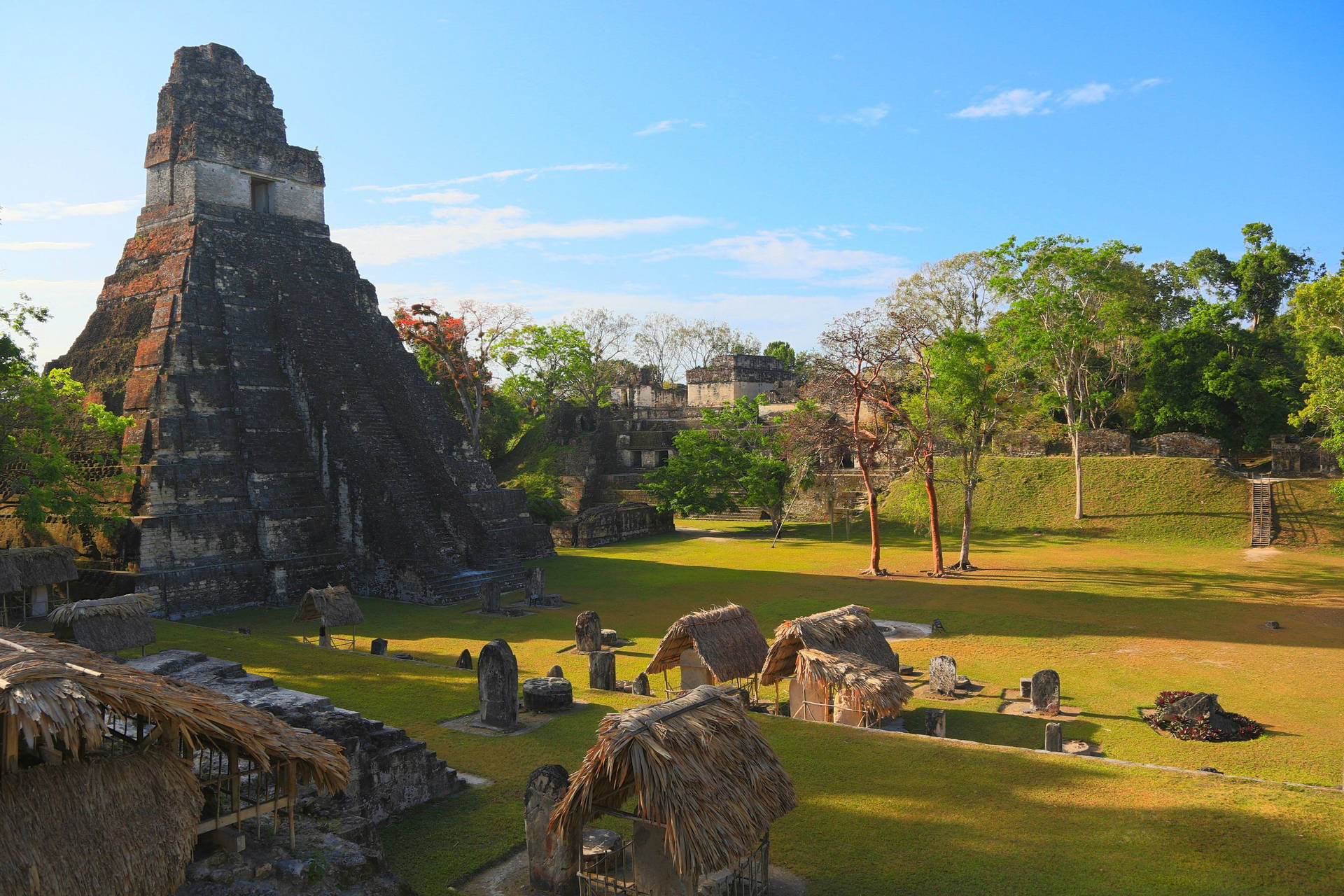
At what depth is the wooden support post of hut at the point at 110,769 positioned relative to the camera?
4.83 metres

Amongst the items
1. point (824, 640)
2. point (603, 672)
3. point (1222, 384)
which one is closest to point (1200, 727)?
point (824, 640)

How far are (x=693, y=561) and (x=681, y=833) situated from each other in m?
19.3

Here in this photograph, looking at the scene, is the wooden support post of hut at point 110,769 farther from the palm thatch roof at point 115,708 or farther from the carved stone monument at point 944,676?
the carved stone monument at point 944,676

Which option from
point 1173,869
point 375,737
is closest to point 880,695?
point 1173,869

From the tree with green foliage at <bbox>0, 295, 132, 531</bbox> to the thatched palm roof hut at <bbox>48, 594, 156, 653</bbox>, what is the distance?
191 inches

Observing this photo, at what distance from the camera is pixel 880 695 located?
10305mm

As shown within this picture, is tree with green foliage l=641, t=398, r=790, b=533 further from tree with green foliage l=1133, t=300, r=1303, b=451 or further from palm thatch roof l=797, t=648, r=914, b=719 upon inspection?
palm thatch roof l=797, t=648, r=914, b=719

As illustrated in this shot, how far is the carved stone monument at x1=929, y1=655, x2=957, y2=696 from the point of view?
40.3ft

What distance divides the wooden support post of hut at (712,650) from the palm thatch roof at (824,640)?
1.06 feet

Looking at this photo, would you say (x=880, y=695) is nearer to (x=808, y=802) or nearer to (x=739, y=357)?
(x=808, y=802)

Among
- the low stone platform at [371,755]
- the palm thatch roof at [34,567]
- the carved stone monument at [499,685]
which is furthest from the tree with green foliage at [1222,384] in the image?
the palm thatch roof at [34,567]

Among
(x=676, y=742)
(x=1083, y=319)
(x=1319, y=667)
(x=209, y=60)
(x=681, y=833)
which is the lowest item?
(x=1319, y=667)

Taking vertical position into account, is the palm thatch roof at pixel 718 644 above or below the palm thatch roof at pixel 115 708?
below

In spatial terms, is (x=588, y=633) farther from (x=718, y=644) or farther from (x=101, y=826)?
(x=101, y=826)
